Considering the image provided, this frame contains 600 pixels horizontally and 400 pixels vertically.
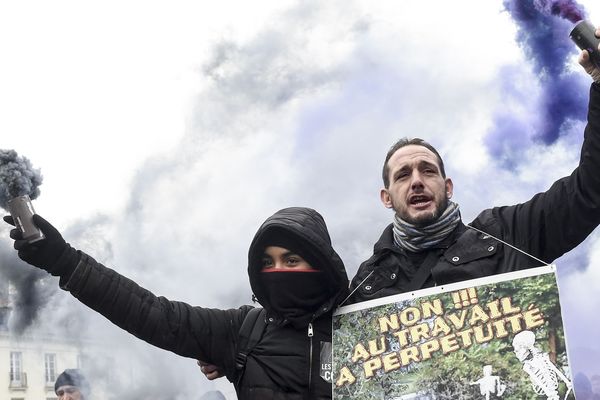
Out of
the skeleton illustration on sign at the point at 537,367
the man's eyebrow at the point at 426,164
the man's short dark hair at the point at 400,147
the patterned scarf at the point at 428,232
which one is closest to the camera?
the skeleton illustration on sign at the point at 537,367

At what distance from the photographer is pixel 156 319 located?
332cm

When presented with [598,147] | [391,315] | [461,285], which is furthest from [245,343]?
[598,147]

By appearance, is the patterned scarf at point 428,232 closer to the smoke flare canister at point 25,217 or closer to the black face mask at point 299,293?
the black face mask at point 299,293

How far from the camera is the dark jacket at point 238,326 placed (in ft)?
10.4

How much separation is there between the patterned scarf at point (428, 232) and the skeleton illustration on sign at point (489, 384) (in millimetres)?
752

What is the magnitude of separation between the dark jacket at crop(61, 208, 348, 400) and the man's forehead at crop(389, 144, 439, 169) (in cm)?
52

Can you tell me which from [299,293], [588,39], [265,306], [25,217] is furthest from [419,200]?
[25,217]

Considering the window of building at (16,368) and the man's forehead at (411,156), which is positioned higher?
the window of building at (16,368)

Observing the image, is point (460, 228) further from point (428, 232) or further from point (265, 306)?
point (265, 306)

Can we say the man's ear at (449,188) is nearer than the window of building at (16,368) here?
Yes

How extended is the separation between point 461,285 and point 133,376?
3391 centimetres

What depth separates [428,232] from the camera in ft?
10.7

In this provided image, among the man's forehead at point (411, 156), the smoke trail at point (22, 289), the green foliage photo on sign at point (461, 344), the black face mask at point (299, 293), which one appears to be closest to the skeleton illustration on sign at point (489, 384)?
the green foliage photo on sign at point (461, 344)

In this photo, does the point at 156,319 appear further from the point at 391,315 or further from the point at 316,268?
the point at 391,315
